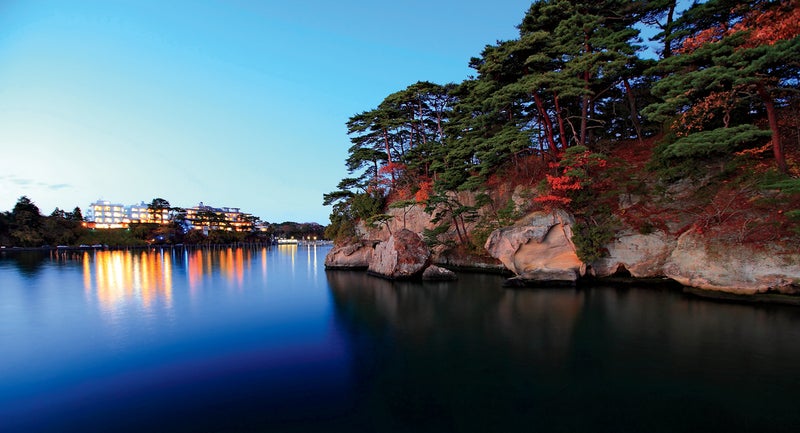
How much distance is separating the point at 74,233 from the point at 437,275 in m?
72.7

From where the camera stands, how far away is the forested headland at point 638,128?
34.8 feet

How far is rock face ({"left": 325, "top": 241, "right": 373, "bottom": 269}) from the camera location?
981 inches

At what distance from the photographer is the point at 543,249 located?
15938 mm

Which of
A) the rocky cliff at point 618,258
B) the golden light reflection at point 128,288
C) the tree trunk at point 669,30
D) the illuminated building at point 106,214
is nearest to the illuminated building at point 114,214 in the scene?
the illuminated building at point 106,214

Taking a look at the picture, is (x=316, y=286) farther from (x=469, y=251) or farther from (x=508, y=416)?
(x=508, y=416)

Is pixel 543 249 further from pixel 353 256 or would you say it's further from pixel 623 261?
pixel 353 256

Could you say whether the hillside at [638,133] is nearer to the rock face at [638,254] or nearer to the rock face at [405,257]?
the rock face at [638,254]

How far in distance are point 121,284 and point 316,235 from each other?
10047cm

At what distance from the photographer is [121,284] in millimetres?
20156

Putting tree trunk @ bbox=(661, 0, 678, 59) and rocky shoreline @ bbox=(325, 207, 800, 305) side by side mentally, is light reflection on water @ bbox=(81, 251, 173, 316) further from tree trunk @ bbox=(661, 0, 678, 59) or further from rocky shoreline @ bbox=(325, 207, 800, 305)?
tree trunk @ bbox=(661, 0, 678, 59)

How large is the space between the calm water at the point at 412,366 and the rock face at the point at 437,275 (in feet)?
14.0

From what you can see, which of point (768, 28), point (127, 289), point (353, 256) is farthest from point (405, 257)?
point (768, 28)

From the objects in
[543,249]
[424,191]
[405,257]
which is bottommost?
[405,257]

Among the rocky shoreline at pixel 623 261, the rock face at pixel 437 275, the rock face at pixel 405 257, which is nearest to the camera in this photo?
the rocky shoreline at pixel 623 261
